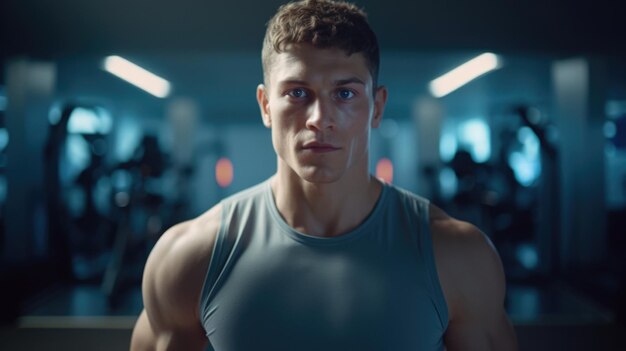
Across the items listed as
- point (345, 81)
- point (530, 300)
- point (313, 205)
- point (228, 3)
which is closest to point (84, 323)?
point (228, 3)

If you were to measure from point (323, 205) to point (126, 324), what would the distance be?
6.09 ft

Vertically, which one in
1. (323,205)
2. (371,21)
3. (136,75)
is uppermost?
(136,75)

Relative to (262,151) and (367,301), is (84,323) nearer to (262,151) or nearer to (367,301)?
(367,301)

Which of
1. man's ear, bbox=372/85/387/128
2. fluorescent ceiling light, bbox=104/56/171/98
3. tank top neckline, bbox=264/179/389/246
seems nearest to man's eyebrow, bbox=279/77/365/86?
man's ear, bbox=372/85/387/128

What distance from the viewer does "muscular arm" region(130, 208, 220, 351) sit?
2.97 ft

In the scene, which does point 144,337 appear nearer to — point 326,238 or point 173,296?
point 173,296

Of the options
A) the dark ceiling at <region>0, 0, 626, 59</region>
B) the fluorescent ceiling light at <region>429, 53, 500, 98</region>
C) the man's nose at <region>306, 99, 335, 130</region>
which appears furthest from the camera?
the fluorescent ceiling light at <region>429, 53, 500, 98</region>

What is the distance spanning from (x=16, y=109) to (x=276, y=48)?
9.40 ft

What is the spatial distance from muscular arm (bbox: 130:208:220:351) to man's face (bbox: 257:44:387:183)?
23 cm

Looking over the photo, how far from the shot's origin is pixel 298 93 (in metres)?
0.86

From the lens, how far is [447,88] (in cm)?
540

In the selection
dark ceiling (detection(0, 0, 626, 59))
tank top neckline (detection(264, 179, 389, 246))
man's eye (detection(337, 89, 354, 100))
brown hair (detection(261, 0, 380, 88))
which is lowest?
tank top neckline (detection(264, 179, 389, 246))

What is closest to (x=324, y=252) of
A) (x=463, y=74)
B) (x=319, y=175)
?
(x=319, y=175)

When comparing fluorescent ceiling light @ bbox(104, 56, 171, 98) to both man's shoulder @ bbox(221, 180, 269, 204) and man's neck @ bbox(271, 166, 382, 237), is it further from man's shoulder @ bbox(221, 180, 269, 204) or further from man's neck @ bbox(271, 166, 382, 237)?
man's neck @ bbox(271, 166, 382, 237)
